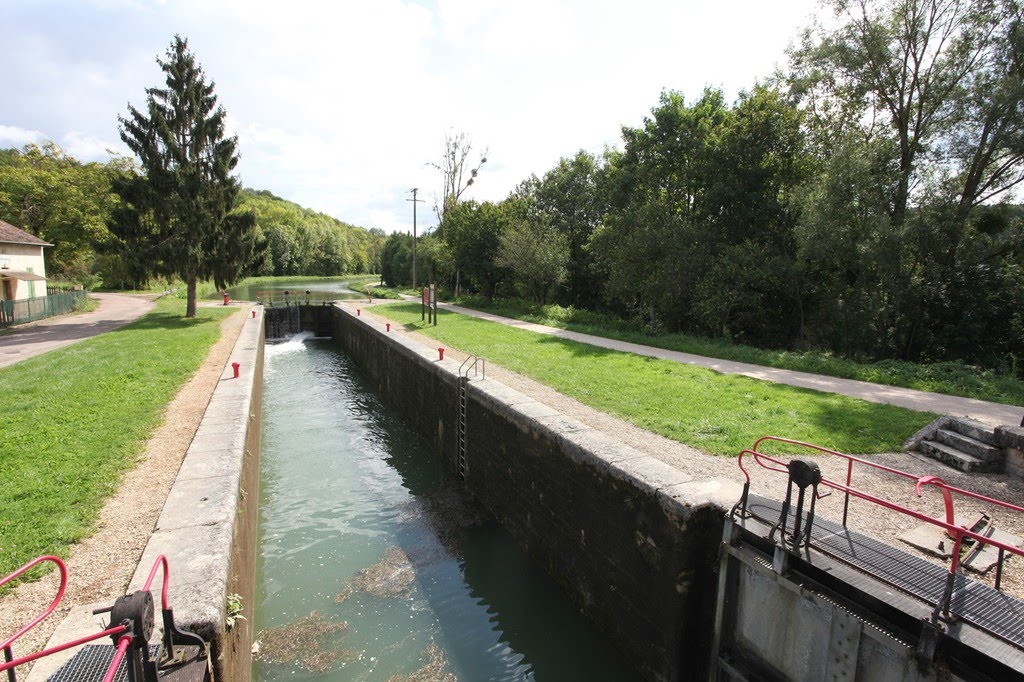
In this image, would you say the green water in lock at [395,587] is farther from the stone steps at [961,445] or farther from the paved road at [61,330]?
the paved road at [61,330]

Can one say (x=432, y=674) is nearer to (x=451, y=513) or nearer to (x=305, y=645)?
(x=305, y=645)

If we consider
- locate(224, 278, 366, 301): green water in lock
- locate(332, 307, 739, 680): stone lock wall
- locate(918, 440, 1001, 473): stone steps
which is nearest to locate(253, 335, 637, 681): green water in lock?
locate(332, 307, 739, 680): stone lock wall

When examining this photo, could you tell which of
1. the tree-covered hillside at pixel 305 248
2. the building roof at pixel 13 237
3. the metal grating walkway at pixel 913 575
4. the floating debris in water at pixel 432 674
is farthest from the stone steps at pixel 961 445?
the tree-covered hillside at pixel 305 248

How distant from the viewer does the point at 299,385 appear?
18453 mm

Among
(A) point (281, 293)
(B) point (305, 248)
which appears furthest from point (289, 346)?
(B) point (305, 248)

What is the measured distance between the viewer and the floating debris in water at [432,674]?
564 cm

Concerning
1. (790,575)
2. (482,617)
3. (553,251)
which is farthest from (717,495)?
(553,251)

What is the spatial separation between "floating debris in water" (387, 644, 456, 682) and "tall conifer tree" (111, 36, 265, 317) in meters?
20.7

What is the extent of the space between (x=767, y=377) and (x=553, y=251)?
16.1 m

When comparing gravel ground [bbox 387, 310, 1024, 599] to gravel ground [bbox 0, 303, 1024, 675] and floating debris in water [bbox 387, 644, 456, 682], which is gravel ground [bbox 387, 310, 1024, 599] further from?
floating debris in water [bbox 387, 644, 456, 682]

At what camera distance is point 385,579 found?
285 inches

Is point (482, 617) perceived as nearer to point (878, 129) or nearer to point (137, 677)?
point (137, 677)

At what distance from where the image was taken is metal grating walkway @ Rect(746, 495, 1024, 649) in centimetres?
353

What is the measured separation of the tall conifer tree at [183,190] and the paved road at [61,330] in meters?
3.27
